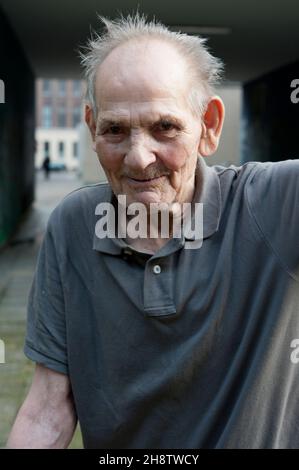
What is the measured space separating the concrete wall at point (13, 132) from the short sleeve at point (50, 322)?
10.7 metres

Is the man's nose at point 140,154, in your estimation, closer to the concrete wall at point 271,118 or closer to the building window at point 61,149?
the concrete wall at point 271,118

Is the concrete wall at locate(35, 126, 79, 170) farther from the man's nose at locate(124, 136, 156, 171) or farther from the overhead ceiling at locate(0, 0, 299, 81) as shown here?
the man's nose at locate(124, 136, 156, 171)

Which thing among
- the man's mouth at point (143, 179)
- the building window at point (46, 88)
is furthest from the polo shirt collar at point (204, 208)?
the building window at point (46, 88)

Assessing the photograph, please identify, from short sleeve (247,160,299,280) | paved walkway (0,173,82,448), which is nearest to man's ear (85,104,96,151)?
short sleeve (247,160,299,280)

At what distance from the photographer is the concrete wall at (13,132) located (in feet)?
40.4

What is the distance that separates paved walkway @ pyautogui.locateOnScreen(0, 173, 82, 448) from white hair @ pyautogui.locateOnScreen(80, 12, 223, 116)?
Answer: 2815mm

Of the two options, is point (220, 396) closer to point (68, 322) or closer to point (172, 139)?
point (68, 322)

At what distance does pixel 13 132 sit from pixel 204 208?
43.1ft

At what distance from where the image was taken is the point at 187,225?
55.7 inches

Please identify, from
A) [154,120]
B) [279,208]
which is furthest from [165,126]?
[279,208]

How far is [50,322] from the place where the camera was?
1.48m

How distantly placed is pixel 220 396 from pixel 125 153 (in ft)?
1.68

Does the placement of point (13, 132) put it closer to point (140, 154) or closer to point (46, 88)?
point (140, 154)

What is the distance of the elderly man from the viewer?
1.35 metres
